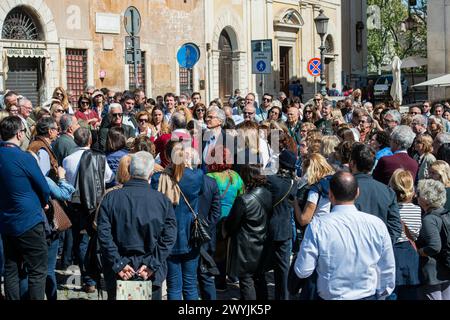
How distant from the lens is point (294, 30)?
35.9 meters

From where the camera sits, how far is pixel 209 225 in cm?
733

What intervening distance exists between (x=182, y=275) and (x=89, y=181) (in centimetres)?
171

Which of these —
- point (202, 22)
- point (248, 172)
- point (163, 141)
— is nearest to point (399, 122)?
point (163, 141)

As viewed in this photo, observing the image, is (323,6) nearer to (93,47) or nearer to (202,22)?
(202,22)

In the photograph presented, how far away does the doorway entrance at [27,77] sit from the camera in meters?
20.4

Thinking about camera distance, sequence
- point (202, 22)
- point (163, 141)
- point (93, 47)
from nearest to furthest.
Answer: point (163, 141) → point (93, 47) → point (202, 22)

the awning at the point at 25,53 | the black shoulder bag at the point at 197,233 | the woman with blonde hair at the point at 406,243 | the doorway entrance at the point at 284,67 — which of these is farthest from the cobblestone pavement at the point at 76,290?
the doorway entrance at the point at 284,67

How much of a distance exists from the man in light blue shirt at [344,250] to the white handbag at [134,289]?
4.31 ft

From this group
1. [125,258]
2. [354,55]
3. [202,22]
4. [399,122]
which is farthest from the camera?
[354,55]

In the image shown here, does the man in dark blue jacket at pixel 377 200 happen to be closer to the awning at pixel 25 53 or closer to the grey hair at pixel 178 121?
the grey hair at pixel 178 121

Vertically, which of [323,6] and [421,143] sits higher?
[323,6]

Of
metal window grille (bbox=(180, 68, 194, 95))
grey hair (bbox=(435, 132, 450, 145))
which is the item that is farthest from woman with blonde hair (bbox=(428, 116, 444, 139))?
metal window grille (bbox=(180, 68, 194, 95))

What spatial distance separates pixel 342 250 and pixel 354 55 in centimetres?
4173

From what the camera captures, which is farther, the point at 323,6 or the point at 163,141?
the point at 323,6
